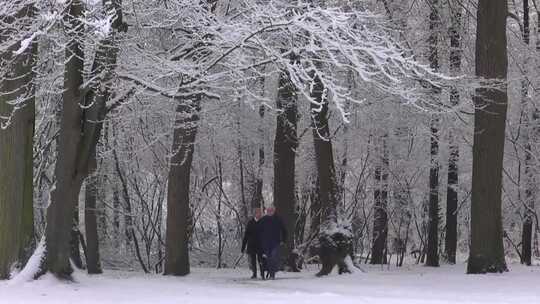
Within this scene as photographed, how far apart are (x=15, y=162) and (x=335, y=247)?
6550mm

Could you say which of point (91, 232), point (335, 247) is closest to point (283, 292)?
point (335, 247)

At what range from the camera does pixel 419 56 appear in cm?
1688

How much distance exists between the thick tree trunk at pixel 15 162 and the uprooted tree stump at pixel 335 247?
19.7 feet

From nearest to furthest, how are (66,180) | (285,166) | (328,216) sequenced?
(66,180), (328,216), (285,166)

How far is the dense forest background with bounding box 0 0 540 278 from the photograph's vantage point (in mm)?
9203

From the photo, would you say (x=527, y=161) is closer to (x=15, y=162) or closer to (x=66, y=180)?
(x=66, y=180)

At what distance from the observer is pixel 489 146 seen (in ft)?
43.3

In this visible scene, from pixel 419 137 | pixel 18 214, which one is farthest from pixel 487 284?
pixel 419 137

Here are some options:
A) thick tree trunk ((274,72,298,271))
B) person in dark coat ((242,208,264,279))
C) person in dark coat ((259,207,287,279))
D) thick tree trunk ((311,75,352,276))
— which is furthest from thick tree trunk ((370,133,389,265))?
person in dark coat ((259,207,287,279))

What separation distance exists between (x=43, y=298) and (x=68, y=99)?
2.78m

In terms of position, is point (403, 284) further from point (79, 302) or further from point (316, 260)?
point (316, 260)

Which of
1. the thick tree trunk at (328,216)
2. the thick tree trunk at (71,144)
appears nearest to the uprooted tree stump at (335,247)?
the thick tree trunk at (328,216)

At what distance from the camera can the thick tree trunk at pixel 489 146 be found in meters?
13.0

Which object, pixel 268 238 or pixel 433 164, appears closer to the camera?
pixel 268 238
